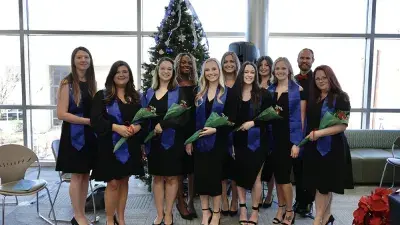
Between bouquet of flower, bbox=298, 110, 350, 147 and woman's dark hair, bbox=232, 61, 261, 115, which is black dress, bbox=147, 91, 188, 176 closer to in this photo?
woman's dark hair, bbox=232, 61, 261, 115

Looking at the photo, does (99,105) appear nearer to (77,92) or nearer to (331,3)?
(77,92)

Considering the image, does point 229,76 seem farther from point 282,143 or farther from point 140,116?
point 140,116

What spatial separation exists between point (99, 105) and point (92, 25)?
3.66 m

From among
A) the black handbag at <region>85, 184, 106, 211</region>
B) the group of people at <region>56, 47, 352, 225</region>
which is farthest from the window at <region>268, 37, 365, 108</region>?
the black handbag at <region>85, 184, 106, 211</region>

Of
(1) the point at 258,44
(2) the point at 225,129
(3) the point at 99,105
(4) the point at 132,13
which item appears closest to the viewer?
(3) the point at 99,105

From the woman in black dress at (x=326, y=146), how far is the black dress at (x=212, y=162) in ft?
2.33

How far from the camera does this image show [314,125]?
3014mm

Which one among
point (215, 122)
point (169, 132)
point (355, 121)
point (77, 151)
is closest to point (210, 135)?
point (215, 122)

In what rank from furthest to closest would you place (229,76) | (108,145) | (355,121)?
(355,121) < (229,76) < (108,145)

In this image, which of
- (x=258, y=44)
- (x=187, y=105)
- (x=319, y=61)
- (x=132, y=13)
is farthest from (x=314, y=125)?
(x=132, y=13)

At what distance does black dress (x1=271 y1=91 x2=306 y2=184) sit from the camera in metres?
3.23

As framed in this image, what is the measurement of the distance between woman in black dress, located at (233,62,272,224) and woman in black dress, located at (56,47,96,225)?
133 centimetres

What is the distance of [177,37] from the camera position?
4406 mm

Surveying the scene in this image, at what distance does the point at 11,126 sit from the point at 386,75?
6.78 metres
